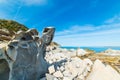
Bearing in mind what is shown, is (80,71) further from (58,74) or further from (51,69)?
(51,69)

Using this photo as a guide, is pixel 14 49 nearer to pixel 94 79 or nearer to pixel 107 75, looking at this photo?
pixel 94 79

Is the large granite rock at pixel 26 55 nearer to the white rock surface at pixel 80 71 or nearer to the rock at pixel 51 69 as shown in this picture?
the rock at pixel 51 69

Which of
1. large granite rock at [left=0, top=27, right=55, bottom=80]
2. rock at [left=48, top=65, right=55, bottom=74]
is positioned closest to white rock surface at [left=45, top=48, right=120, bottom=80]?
rock at [left=48, top=65, right=55, bottom=74]

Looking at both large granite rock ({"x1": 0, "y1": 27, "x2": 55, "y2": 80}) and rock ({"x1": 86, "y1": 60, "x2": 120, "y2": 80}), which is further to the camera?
rock ({"x1": 86, "y1": 60, "x2": 120, "y2": 80})

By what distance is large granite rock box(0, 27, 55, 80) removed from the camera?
13.3m

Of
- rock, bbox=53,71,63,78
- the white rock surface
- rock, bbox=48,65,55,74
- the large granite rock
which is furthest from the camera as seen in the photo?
the white rock surface

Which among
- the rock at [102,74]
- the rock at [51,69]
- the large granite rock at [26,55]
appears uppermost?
the large granite rock at [26,55]

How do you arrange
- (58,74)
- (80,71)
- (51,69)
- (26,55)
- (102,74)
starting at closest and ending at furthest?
(26,55) → (58,74) → (51,69) → (80,71) → (102,74)

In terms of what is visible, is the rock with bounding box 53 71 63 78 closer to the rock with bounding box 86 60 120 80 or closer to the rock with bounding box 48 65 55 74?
the rock with bounding box 48 65 55 74

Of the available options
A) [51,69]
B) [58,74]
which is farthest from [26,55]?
[58,74]

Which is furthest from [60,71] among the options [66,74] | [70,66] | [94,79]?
[94,79]

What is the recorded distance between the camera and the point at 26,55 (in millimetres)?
14688

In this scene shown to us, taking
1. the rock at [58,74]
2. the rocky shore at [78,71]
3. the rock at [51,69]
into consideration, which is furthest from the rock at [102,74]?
the rock at [51,69]

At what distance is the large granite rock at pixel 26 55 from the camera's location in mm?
13324
